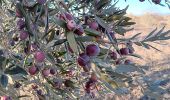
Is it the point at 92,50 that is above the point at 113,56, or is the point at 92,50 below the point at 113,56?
above

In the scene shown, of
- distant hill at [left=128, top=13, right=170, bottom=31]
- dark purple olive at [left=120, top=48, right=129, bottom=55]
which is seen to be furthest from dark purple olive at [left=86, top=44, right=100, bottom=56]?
distant hill at [left=128, top=13, right=170, bottom=31]

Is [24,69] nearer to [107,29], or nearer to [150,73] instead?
[107,29]

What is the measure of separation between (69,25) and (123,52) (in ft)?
1.39

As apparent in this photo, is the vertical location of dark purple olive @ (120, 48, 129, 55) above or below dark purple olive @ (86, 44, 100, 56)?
below

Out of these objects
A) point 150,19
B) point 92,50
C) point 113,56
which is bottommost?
point 150,19

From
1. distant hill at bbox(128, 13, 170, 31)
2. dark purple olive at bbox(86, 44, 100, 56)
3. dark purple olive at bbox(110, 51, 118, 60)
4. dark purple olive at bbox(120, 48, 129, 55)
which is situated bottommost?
distant hill at bbox(128, 13, 170, 31)

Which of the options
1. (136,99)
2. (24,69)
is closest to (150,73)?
(136,99)

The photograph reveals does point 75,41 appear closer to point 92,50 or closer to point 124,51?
point 92,50

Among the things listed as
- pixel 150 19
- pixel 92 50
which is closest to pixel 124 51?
pixel 92 50

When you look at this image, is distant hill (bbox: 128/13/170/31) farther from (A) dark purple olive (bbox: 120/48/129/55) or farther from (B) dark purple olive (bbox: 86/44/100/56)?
(B) dark purple olive (bbox: 86/44/100/56)

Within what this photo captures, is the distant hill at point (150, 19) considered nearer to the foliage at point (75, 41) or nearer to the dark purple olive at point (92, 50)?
→ the foliage at point (75, 41)

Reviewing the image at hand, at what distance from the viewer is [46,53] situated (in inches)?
48.7

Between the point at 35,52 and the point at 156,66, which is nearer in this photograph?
the point at 35,52

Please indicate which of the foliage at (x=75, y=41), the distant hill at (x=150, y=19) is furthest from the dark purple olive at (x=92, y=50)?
the distant hill at (x=150, y=19)
